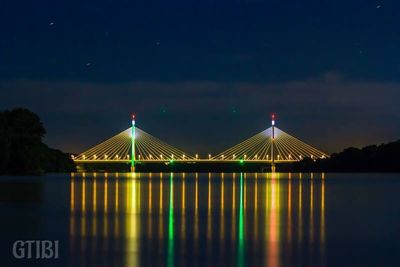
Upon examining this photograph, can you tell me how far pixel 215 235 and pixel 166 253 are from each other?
3005mm

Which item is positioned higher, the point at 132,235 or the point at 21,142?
the point at 21,142

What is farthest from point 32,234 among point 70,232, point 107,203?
point 107,203

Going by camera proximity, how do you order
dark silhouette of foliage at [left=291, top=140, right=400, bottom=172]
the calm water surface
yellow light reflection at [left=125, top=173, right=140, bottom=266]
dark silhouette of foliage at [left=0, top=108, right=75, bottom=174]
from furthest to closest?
dark silhouette of foliage at [left=291, top=140, right=400, bottom=172]
dark silhouette of foliage at [left=0, top=108, right=75, bottom=174]
the calm water surface
yellow light reflection at [left=125, top=173, right=140, bottom=266]

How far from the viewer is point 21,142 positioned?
223 feet

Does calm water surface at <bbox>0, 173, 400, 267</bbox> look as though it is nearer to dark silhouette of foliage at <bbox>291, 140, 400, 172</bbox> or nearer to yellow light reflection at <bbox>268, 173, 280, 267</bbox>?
yellow light reflection at <bbox>268, 173, 280, 267</bbox>

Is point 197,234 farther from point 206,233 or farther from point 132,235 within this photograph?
point 132,235

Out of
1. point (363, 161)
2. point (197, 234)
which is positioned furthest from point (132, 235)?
point (363, 161)

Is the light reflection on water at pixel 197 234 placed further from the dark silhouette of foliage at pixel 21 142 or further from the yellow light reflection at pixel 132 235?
the dark silhouette of foliage at pixel 21 142

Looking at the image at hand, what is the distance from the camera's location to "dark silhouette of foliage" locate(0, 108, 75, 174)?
65438 mm

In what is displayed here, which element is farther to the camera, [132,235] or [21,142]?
[21,142]

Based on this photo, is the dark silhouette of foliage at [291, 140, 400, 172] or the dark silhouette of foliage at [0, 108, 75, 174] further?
the dark silhouette of foliage at [291, 140, 400, 172]

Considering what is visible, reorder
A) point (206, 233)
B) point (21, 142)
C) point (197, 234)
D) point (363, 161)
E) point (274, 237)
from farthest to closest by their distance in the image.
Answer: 1. point (363, 161)
2. point (21, 142)
3. point (206, 233)
4. point (197, 234)
5. point (274, 237)

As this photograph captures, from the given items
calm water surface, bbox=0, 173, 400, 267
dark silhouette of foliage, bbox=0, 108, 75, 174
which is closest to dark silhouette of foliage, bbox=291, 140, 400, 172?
dark silhouette of foliage, bbox=0, 108, 75, 174

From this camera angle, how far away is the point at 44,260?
1266 cm
